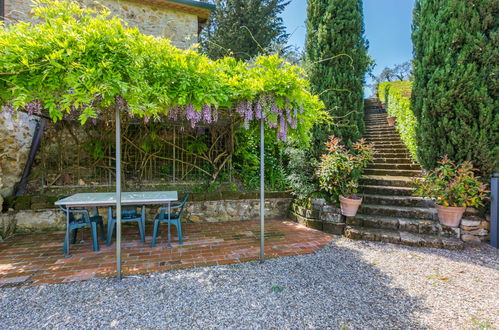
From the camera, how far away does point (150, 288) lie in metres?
2.31

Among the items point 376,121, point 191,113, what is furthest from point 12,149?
point 376,121

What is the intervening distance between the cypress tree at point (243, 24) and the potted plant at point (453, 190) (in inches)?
348

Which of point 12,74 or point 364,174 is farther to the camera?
point 364,174

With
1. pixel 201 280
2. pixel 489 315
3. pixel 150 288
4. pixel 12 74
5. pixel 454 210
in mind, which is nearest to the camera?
pixel 489 315

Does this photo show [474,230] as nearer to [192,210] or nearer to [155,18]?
[192,210]

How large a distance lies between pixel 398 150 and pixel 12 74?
23.2 feet

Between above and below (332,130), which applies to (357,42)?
above

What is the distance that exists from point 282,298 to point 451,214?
3.06 meters

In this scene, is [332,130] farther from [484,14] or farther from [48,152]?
[48,152]

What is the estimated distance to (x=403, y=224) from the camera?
3746 millimetres

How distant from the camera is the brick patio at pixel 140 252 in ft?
8.54

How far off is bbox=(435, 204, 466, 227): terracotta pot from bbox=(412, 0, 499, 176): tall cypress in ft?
2.59

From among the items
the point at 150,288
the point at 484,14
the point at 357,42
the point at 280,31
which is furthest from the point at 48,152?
the point at 280,31

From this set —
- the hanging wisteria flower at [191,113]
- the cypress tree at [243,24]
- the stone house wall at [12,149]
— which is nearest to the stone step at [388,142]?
the hanging wisteria flower at [191,113]
